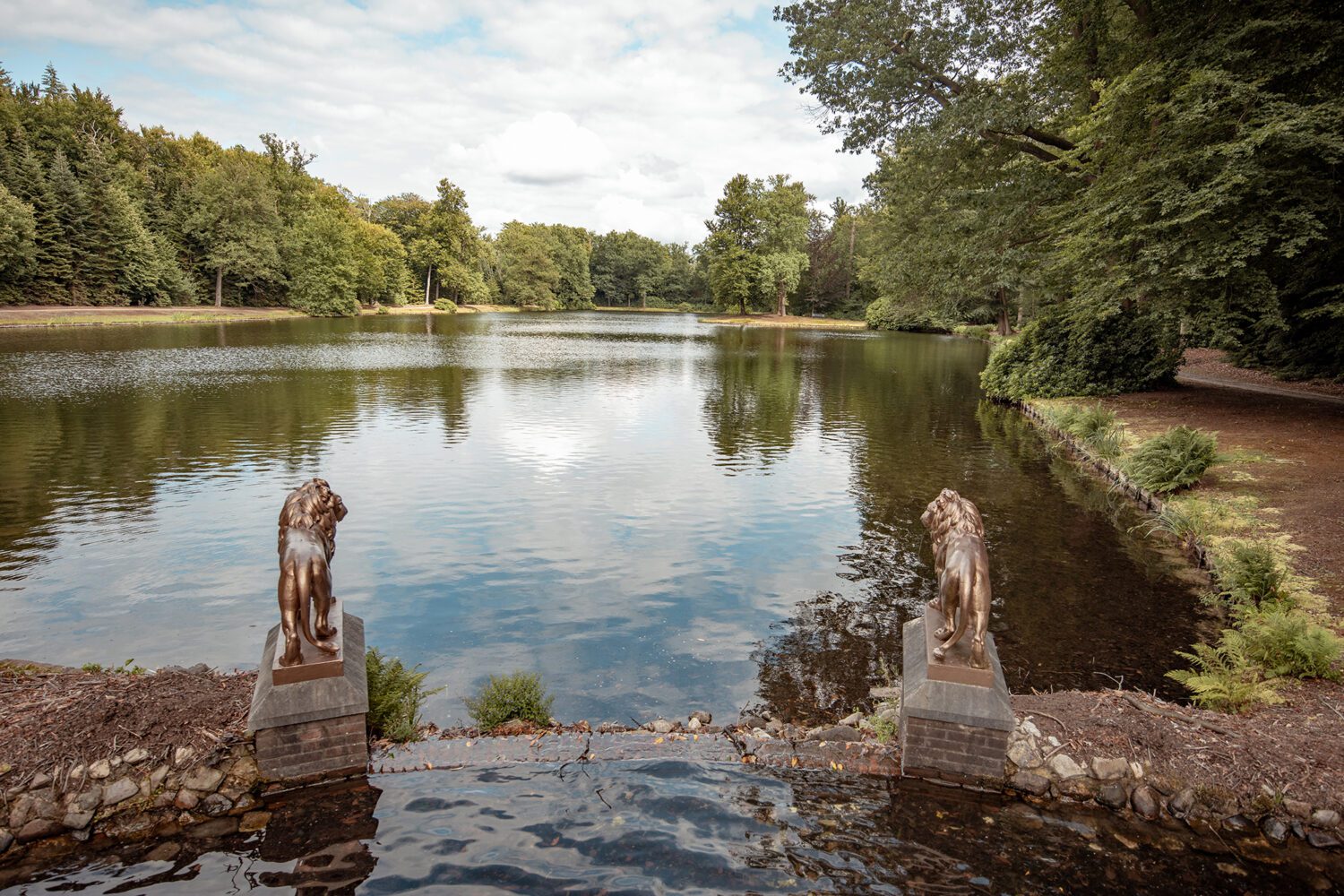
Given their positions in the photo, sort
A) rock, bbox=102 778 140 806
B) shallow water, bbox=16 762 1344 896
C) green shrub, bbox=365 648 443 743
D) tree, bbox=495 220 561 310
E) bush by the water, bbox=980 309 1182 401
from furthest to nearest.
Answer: tree, bbox=495 220 561 310, bush by the water, bbox=980 309 1182 401, green shrub, bbox=365 648 443 743, rock, bbox=102 778 140 806, shallow water, bbox=16 762 1344 896

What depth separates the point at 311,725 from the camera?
492cm

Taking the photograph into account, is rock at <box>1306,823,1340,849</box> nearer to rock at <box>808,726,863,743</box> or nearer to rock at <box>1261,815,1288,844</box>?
rock at <box>1261,815,1288,844</box>

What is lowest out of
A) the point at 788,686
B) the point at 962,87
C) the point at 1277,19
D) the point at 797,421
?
the point at 788,686

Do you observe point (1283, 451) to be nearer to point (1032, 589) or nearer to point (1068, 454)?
point (1068, 454)

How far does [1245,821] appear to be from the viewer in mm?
4562

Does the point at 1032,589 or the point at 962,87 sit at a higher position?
the point at 962,87

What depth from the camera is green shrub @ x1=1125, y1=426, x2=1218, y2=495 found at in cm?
1245

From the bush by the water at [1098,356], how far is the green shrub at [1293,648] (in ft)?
53.4

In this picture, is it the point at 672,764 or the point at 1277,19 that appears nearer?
the point at 672,764

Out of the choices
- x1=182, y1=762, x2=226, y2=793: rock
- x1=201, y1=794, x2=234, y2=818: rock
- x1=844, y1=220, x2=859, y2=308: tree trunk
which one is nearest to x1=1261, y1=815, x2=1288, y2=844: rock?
x1=201, y1=794, x2=234, y2=818: rock

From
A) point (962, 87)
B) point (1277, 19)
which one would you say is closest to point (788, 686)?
point (1277, 19)

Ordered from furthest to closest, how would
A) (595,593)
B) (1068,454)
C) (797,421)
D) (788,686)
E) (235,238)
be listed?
(235,238), (797,421), (1068,454), (595,593), (788,686)

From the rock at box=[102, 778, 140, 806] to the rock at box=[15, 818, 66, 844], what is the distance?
236 millimetres

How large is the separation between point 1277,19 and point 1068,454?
31.1 feet
